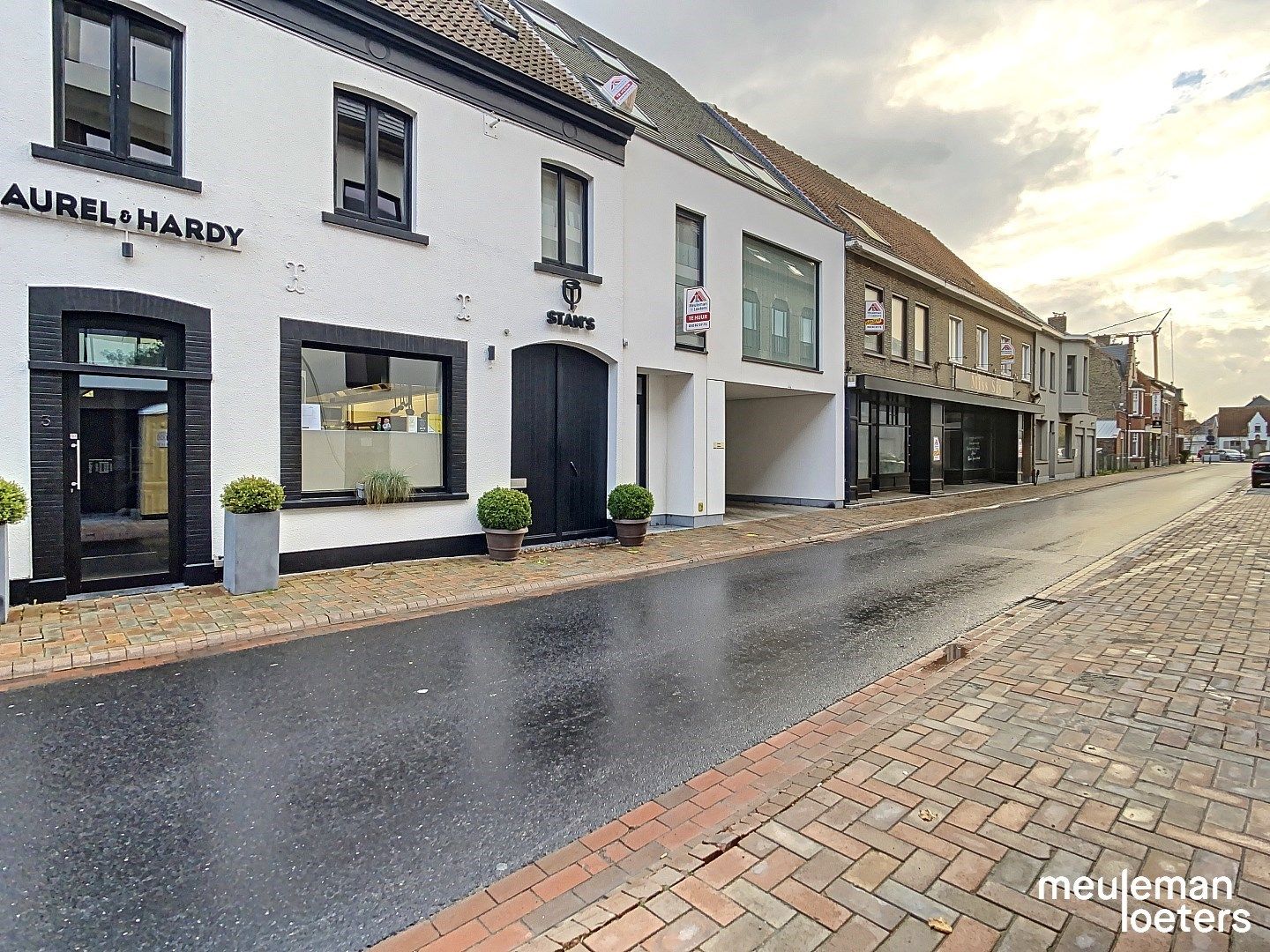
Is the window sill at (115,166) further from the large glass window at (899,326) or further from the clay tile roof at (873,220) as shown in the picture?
the large glass window at (899,326)

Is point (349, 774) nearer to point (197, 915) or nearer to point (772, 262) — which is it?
point (197, 915)

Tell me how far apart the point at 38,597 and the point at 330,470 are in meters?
3.12

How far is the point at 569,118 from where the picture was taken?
11.3 metres

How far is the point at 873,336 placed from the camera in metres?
19.6

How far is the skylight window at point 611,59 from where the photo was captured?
16.4 metres

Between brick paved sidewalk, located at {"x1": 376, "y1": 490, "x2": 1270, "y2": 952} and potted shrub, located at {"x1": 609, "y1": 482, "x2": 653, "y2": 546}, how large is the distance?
6543 mm

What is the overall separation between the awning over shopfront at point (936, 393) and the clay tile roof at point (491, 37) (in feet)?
32.0

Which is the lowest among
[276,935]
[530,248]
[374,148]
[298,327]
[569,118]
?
[276,935]

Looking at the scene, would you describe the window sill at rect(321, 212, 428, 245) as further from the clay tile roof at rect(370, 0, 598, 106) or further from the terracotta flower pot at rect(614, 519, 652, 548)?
the terracotta flower pot at rect(614, 519, 652, 548)

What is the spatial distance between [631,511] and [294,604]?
5.25 m

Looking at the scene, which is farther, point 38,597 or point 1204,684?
point 38,597

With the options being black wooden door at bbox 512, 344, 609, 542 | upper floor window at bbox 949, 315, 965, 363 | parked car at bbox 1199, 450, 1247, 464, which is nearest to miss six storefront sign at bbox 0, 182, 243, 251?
black wooden door at bbox 512, 344, 609, 542

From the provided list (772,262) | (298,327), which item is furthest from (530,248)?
(772,262)

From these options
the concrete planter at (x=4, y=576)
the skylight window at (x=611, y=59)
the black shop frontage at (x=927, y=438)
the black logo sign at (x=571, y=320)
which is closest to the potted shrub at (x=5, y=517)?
the concrete planter at (x=4, y=576)
